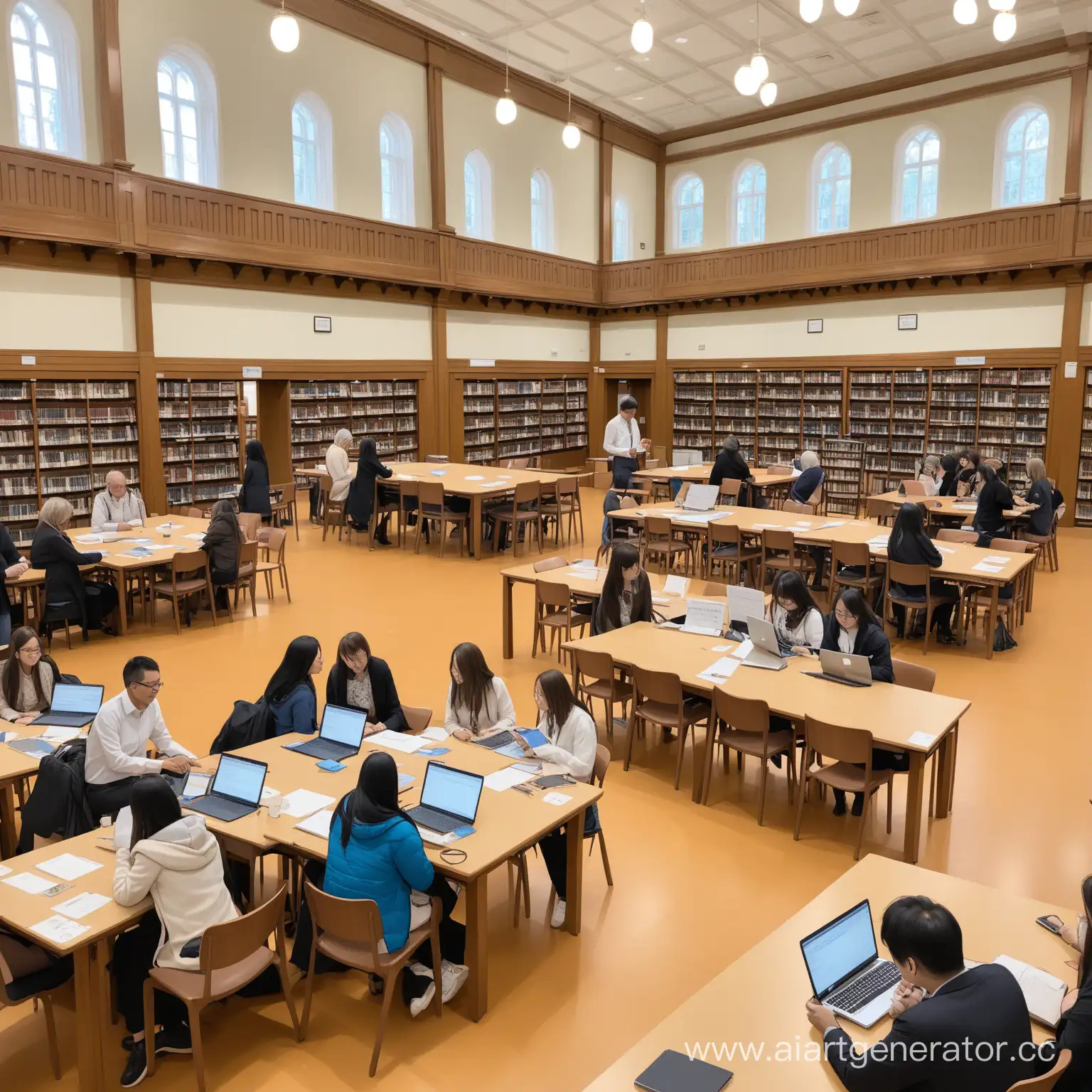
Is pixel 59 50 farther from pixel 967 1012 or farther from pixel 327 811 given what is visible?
pixel 967 1012

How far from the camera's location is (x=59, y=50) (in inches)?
426

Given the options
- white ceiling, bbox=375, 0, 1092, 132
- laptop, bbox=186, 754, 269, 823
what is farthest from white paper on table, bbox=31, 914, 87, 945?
white ceiling, bbox=375, 0, 1092, 132

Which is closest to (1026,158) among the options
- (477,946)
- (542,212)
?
(542,212)

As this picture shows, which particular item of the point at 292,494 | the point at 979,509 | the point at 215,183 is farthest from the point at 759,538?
the point at 215,183

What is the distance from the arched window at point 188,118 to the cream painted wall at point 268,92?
13 centimetres

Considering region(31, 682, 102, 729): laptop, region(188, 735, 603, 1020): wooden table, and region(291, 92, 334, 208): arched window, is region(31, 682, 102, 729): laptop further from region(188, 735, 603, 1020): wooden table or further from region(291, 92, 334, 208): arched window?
region(291, 92, 334, 208): arched window

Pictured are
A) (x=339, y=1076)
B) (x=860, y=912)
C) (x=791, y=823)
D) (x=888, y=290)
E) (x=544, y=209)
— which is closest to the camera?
(x=860, y=912)

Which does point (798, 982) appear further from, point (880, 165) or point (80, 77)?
point (880, 165)

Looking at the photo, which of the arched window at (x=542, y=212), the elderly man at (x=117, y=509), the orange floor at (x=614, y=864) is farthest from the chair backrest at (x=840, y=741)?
the arched window at (x=542, y=212)

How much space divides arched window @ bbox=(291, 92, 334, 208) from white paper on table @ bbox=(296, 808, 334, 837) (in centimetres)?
1227

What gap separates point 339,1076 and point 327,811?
3.01 ft

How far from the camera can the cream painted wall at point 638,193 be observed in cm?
1891

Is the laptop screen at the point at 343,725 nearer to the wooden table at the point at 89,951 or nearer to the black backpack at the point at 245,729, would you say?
the black backpack at the point at 245,729

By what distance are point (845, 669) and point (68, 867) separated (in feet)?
12.4
